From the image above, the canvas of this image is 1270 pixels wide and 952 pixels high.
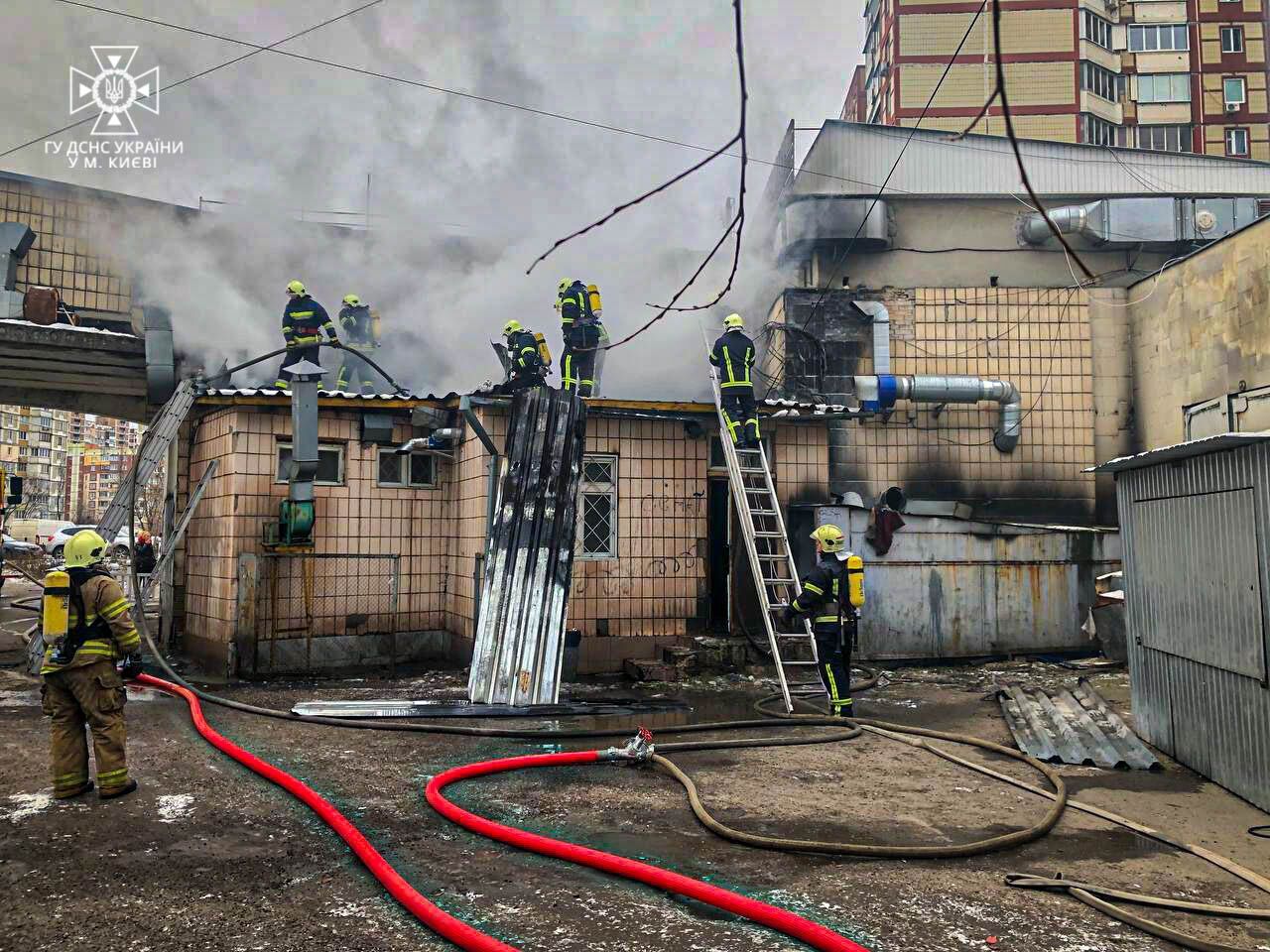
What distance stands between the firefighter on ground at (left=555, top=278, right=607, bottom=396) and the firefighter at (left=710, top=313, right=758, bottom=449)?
1.97 metres

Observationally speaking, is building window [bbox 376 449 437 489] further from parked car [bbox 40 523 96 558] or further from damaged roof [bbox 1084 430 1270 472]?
damaged roof [bbox 1084 430 1270 472]

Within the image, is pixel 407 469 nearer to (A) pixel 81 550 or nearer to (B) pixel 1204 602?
(A) pixel 81 550

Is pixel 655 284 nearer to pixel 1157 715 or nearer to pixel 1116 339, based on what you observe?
pixel 1116 339

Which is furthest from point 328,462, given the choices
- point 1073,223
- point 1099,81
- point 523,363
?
point 1099,81

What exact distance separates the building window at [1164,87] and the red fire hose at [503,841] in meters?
39.8

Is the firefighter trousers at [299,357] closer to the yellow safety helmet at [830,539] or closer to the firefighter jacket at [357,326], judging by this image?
the firefighter jacket at [357,326]

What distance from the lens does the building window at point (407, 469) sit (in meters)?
11.1

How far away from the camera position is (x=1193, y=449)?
586 cm

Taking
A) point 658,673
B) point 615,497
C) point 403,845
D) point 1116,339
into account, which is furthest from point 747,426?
point 1116,339

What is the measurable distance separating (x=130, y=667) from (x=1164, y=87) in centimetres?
4213

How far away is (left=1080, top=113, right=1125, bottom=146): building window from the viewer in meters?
33.2

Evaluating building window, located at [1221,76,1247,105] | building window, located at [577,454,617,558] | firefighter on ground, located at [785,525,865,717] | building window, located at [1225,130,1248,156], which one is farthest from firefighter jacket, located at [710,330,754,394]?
building window, located at [1221,76,1247,105]

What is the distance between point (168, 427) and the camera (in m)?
9.31

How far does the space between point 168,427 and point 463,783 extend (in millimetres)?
6083
